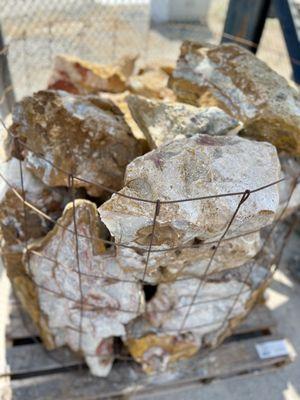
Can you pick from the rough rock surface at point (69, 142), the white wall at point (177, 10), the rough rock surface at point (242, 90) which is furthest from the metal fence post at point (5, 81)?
the white wall at point (177, 10)

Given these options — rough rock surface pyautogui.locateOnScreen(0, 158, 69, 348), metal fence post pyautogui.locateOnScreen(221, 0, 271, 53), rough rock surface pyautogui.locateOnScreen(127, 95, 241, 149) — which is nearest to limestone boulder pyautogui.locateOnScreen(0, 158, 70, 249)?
rough rock surface pyautogui.locateOnScreen(0, 158, 69, 348)

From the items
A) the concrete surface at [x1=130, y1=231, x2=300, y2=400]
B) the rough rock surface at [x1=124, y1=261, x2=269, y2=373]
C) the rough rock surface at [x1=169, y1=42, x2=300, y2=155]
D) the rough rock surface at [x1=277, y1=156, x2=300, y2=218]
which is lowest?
the concrete surface at [x1=130, y1=231, x2=300, y2=400]

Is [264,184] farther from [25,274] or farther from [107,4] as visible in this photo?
[107,4]

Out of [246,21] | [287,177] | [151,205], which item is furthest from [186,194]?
[246,21]

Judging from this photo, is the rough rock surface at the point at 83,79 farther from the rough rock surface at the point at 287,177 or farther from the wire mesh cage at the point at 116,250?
the rough rock surface at the point at 287,177

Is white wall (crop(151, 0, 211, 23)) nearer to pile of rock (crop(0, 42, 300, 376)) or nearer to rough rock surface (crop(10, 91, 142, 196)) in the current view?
pile of rock (crop(0, 42, 300, 376))

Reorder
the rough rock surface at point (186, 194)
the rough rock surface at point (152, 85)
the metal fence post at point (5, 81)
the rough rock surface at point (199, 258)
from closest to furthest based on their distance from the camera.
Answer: the rough rock surface at point (186, 194) < the rough rock surface at point (199, 258) < the rough rock surface at point (152, 85) < the metal fence post at point (5, 81)
